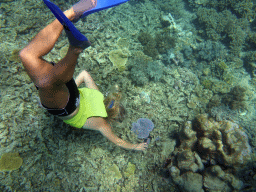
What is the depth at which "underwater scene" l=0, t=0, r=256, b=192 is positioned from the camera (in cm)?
307

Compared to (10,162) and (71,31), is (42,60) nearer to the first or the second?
(71,31)

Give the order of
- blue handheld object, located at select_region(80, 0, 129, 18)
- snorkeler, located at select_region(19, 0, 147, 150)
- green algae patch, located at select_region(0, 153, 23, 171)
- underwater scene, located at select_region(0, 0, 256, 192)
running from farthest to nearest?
underwater scene, located at select_region(0, 0, 256, 192) → green algae patch, located at select_region(0, 153, 23, 171) → blue handheld object, located at select_region(80, 0, 129, 18) → snorkeler, located at select_region(19, 0, 147, 150)

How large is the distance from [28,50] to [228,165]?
4441mm

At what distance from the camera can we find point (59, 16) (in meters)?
1.08

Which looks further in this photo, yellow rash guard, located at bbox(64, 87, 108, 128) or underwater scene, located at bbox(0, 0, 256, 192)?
underwater scene, located at bbox(0, 0, 256, 192)

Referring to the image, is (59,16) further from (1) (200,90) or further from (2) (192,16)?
(2) (192,16)

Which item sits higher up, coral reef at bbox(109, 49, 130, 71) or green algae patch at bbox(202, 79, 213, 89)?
coral reef at bbox(109, 49, 130, 71)

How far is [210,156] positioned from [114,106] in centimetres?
271

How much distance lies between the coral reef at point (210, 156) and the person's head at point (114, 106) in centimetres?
183

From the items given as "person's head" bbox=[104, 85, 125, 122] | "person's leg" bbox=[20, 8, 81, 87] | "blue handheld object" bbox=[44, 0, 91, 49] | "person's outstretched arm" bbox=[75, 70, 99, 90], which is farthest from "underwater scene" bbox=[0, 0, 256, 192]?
"blue handheld object" bbox=[44, 0, 91, 49]

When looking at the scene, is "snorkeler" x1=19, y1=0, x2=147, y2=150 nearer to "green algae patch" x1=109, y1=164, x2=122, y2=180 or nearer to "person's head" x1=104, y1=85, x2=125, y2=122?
"person's head" x1=104, y1=85, x2=125, y2=122

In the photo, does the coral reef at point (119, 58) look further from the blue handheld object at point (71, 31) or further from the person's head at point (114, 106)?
the blue handheld object at point (71, 31)

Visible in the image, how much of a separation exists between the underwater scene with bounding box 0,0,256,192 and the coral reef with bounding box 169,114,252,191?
0.9 inches

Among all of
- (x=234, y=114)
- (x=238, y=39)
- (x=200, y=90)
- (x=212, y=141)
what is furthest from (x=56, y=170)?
(x=238, y=39)
